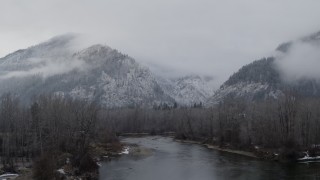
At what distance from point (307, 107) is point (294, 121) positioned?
1129cm

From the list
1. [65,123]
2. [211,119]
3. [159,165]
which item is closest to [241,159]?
[159,165]

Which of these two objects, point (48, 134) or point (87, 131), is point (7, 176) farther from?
point (48, 134)

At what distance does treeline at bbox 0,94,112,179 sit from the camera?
249ft

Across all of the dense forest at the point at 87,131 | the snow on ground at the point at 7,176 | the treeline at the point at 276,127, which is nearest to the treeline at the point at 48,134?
the dense forest at the point at 87,131

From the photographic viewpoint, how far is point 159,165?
83.4 metres

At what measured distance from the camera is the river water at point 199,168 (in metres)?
69.8

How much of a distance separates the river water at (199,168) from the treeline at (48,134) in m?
6.85

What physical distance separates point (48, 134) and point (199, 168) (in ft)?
119

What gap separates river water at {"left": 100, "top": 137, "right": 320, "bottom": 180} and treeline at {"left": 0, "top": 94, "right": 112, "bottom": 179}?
6850 millimetres

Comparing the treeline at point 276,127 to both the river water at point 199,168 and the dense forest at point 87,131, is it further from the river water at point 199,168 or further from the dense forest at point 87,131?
the river water at point 199,168

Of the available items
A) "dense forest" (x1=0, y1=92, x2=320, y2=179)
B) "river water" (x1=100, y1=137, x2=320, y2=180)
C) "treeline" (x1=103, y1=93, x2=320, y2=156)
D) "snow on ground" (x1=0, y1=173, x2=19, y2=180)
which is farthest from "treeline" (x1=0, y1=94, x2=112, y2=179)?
"treeline" (x1=103, y1=93, x2=320, y2=156)

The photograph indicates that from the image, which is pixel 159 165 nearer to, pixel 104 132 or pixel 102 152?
pixel 102 152

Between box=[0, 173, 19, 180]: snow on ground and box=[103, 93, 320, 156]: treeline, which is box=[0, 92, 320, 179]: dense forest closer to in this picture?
box=[103, 93, 320, 156]: treeline

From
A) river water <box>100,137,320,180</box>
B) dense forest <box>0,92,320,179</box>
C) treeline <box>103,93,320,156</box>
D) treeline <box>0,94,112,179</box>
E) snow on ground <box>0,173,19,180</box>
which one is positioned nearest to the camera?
snow on ground <box>0,173,19,180</box>
